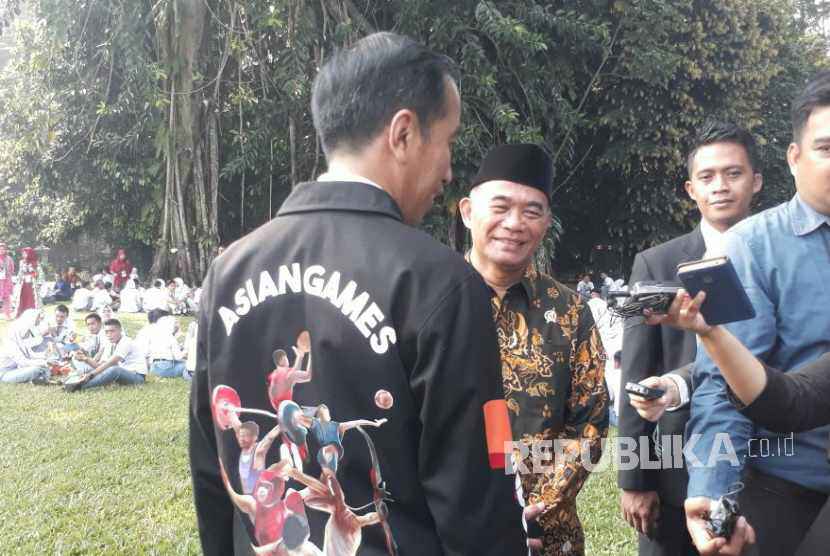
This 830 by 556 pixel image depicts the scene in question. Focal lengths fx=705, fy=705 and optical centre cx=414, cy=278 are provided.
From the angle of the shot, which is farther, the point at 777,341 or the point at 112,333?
the point at 112,333

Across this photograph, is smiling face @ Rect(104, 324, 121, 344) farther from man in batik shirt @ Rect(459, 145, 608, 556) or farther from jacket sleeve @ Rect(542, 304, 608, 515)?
jacket sleeve @ Rect(542, 304, 608, 515)

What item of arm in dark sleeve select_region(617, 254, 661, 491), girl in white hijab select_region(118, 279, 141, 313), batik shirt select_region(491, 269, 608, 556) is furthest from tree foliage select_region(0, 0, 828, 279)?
batik shirt select_region(491, 269, 608, 556)

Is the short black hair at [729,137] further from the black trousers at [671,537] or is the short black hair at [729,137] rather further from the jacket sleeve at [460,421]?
the jacket sleeve at [460,421]

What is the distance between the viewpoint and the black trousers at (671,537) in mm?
2369

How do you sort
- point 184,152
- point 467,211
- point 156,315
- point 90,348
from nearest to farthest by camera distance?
1. point 467,211
2. point 90,348
3. point 156,315
4. point 184,152

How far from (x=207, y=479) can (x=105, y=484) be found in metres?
4.19

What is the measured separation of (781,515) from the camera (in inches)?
62.6

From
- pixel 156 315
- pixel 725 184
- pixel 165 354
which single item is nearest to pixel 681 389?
pixel 725 184

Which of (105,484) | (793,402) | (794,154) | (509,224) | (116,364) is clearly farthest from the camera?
(116,364)

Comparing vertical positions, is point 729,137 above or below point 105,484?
above

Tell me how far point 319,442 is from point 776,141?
45.1 ft

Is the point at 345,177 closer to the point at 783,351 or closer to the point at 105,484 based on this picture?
the point at 783,351

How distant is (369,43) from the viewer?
4.34 ft

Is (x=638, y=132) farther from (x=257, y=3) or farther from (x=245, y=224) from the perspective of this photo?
(x=245, y=224)
